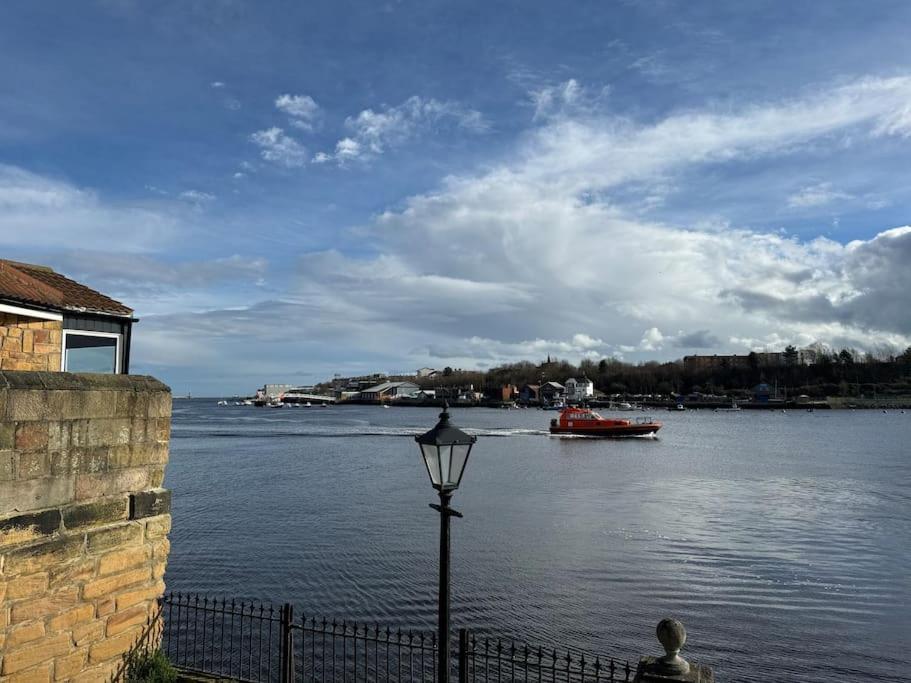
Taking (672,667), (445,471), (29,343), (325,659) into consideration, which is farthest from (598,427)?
(445,471)

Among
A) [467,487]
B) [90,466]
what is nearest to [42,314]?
[90,466]

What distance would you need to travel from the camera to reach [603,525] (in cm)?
2800

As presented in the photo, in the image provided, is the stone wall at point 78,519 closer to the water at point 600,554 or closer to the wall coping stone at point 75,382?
the wall coping stone at point 75,382

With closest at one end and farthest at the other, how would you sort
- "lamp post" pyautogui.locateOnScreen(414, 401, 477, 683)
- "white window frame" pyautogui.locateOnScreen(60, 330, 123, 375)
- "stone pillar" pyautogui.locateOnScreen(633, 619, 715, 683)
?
"stone pillar" pyautogui.locateOnScreen(633, 619, 715, 683) < "lamp post" pyautogui.locateOnScreen(414, 401, 477, 683) < "white window frame" pyautogui.locateOnScreen(60, 330, 123, 375)

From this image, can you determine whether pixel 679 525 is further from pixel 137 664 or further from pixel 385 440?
pixel 385 440

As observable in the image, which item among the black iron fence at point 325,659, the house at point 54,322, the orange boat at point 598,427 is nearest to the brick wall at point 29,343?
the house at point 54,322

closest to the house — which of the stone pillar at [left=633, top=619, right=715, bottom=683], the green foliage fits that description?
the green foliage

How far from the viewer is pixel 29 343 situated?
9.34 m

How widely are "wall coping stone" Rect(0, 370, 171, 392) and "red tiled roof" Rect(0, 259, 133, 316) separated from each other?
1850 mm

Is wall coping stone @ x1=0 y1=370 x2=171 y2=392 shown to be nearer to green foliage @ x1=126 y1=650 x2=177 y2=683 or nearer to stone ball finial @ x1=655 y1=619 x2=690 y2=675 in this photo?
green foliage @ x1=126 y1=650 x2=177 y2=683

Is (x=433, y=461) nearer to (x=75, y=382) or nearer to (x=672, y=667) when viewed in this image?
(x=672, y=667)

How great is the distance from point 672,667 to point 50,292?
29.3ft

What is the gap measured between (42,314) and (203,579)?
40.9 feet

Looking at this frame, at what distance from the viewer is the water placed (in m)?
15.5
